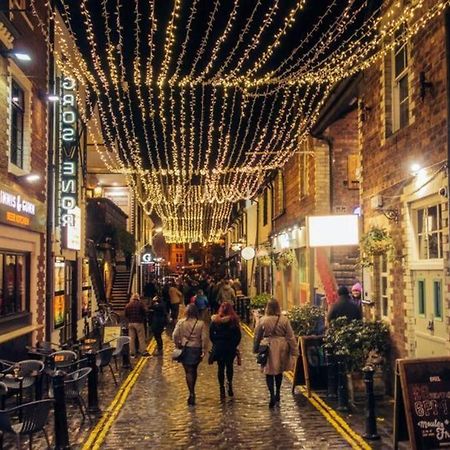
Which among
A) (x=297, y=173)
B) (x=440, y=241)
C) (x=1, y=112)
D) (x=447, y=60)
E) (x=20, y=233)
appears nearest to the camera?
(x=447, y=60)

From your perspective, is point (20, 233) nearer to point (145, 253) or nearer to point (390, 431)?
point (390, 431)

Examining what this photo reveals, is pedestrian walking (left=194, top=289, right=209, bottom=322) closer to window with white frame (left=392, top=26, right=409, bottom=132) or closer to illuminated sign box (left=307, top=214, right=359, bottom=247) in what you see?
illuminated sign box (left=307, top=214, right=359, bottom=247)

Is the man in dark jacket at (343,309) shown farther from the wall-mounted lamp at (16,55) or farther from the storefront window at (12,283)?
the wall-mounted lamp at (16,55)

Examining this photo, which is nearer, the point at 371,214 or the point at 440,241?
the point at 440,241

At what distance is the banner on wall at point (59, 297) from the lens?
17125 mm

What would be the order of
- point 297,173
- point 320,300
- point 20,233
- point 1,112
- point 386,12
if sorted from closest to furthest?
point 386,12
point 1,112
point 20,233
point 320,300
point 297,173

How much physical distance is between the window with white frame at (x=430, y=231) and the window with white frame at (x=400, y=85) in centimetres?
163

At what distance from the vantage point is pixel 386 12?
10922 mm

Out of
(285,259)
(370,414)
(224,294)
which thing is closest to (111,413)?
(370,414)

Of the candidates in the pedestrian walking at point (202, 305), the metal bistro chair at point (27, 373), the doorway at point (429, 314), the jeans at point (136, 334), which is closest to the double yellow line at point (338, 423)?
the doorway at point (429, 314)

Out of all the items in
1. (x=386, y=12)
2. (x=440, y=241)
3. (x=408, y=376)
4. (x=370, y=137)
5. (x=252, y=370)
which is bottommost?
(x=252, y=370)

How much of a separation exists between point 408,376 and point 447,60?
3981 millimetres

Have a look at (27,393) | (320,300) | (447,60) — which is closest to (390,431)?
(447,60)

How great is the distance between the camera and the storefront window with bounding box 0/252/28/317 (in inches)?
489
